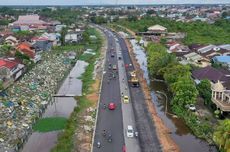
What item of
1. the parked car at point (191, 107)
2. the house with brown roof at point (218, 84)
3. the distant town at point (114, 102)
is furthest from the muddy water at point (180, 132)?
the house with brown roof at point (218, 84)

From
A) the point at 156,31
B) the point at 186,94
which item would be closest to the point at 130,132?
the point at 186,94

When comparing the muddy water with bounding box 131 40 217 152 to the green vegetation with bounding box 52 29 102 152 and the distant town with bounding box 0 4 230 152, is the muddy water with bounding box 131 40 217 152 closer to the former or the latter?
the distant town with bounding box 0 4 230 152

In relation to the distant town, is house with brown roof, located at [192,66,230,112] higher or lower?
higher

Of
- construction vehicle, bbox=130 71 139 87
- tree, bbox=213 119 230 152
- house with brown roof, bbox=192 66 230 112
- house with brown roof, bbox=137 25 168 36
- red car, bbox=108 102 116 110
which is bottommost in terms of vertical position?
house with brown roof, bbox=137 25 168 36

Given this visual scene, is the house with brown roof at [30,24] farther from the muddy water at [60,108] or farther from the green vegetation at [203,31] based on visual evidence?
the muddy water at [60,108]

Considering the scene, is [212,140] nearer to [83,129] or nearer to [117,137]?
[117,137]

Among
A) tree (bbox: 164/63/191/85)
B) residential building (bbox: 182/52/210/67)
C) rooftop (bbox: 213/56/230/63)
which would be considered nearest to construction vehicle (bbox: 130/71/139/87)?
tree (bbox: 164/63/191/85)
